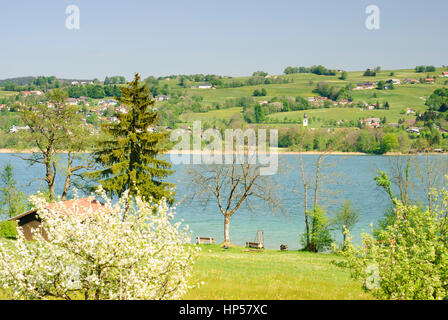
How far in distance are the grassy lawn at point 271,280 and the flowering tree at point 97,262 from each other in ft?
5.05

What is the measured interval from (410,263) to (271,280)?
9774 millimetres

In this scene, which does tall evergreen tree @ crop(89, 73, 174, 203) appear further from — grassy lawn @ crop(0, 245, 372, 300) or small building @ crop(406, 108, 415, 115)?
small building @ crop(406, 108, 415, 115)

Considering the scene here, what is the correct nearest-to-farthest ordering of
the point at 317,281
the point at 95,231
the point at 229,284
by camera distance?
the point at 95,231, the point at 229,284, the point at 317,281

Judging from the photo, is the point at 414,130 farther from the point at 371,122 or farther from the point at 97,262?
the point at 97,262

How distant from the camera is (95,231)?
30.9 ft

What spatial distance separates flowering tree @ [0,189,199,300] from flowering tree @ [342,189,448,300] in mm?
4746

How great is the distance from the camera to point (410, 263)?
11.1 m

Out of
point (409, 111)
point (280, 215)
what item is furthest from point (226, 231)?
point (409, 111)

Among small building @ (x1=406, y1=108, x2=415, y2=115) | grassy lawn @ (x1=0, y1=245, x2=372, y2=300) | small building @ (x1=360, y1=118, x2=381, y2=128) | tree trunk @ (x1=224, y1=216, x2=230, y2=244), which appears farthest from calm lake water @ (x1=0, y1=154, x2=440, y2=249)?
small building @ (x1=406, y1=108, x2=415, y2=115)

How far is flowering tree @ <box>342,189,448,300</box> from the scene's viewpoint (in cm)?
1053
